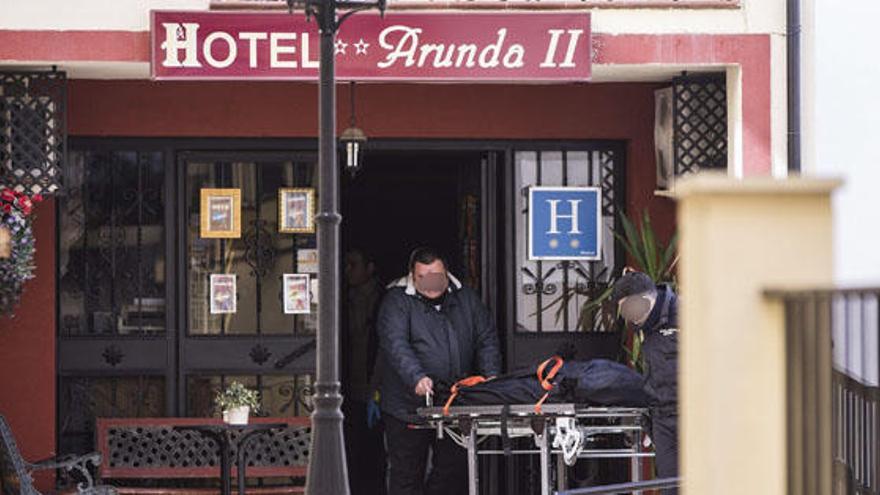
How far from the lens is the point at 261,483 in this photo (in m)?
14.6

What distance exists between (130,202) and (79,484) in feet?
7.23

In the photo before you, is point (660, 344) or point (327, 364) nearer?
point (327, 364)

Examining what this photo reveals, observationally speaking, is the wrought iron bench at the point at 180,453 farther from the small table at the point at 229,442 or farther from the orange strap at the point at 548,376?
the orange strap at the point at 548,376

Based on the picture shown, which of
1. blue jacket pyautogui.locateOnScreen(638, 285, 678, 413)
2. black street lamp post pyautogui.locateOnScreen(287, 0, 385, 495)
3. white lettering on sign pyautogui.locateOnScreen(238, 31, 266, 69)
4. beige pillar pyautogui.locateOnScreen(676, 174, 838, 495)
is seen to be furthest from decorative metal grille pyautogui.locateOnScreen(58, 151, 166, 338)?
beige pillar pyautogui.locateOnScreen(676, 174, 838, 495)

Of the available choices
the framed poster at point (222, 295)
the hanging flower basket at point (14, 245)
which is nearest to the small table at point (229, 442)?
the framed poster at point (222, 295)

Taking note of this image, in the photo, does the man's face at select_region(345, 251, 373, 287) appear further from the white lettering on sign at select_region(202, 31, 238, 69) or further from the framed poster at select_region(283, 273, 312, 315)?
the white lettering on sign at select_region(202, 31, 238, 69)

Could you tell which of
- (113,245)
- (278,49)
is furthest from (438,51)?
(113,245)

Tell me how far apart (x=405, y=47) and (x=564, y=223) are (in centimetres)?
224

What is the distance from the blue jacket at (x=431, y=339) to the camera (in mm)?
13914

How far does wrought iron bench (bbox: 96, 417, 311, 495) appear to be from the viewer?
14219 millimetres

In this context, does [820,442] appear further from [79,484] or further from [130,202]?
[130,202]

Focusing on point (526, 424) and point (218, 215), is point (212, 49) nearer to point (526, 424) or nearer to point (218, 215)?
point (218, 215)

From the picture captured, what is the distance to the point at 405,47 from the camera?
13.2 m

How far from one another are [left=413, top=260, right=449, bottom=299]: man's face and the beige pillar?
7.03 m
